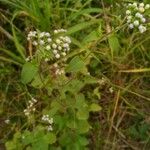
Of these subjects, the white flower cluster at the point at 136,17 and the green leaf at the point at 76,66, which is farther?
the green leaf at the point at 76,66

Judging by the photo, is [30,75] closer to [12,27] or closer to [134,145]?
[12,27]

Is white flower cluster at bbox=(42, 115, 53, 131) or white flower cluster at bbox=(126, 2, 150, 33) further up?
white flower cluster at bbox=(126, 2, 150, 33)

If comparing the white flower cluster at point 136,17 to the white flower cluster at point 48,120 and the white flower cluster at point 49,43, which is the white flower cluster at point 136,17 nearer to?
the white flower cluster at point 49,43

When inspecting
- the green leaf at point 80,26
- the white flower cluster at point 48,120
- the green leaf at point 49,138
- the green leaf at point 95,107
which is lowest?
the green leaf at point 49,138

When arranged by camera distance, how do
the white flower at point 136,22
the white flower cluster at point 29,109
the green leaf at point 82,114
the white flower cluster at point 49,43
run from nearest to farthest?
1. the white flower at point 136,22
2. the white flower cluster at point 49,43
3. the green leaf at point 82,114
4. the white flower cluster at point 29,109

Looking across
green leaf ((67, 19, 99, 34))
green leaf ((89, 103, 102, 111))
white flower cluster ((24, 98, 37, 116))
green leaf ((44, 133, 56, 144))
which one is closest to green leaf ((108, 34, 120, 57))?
green leaf ((67, 19, 99, 34))

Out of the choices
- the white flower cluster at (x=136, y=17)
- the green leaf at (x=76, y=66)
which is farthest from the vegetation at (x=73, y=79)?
the white flower cluster at (x=136, y=17)

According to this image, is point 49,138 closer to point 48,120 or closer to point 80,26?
point 48,120

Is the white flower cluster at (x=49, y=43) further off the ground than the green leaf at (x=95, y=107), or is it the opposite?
the white flower cluster at (x=49, y=43)

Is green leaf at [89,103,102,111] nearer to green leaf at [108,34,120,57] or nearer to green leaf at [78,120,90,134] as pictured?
green leaf at [78,120,90,134]

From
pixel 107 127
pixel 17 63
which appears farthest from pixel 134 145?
pixel 17 63
